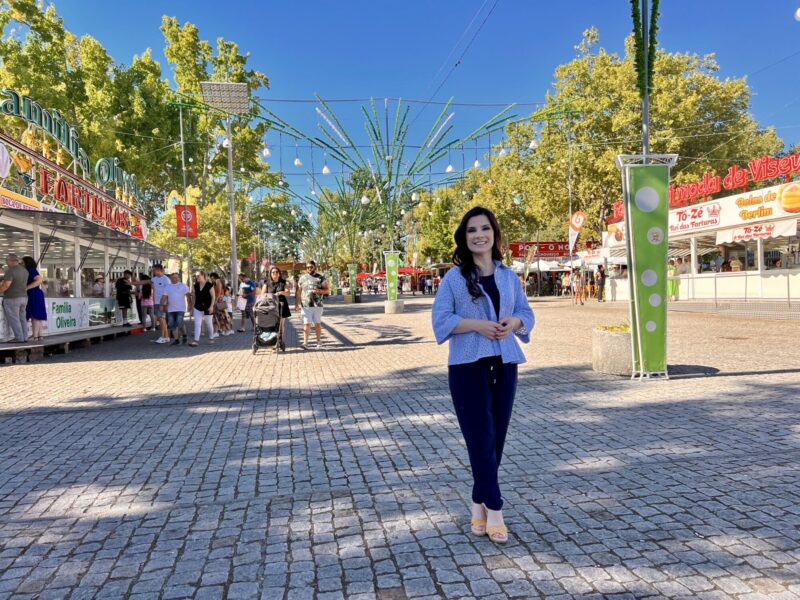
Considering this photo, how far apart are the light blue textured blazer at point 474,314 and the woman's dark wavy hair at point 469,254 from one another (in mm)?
27

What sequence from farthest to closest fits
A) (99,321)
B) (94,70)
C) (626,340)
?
(94,70) → (99,321) → (626,340)

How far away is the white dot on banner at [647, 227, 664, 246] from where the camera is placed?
7172 mm

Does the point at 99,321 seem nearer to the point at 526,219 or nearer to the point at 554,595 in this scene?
the point at 554,595

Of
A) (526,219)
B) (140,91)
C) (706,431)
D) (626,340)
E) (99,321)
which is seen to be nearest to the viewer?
(706,431)

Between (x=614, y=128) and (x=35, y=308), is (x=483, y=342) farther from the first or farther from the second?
(x=614, y=128)

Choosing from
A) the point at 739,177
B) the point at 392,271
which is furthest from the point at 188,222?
the point at 739,177

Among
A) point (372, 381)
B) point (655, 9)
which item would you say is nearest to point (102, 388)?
point (372, 381)

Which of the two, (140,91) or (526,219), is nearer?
(140,91)

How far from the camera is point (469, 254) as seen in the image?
10.1 ft

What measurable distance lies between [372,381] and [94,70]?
2890cm

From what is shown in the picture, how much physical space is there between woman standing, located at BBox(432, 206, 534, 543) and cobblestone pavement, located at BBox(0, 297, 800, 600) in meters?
0.28

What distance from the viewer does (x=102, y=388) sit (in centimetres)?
794

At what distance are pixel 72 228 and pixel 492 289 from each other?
13219mm

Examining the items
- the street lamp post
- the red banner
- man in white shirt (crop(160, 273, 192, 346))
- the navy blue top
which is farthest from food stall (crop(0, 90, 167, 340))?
the navy blue top
